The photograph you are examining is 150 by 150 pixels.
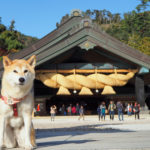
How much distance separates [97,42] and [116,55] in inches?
110

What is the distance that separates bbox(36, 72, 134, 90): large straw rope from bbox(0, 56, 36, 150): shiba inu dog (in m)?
25.7

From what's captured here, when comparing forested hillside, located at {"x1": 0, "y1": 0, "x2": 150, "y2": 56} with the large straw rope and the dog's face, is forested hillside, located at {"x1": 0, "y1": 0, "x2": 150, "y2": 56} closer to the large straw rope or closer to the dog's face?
the large straw rope

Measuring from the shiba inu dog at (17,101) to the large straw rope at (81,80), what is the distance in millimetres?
25748

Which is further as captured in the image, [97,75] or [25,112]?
[97,75]

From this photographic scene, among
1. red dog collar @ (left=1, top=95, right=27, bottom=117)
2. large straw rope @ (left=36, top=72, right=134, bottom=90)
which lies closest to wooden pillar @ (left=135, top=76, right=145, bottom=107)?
large straw rope @ (left=36, top=72, right=134, bottom=90)

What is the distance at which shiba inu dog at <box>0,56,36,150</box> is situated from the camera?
311 inches

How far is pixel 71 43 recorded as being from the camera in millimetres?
32156

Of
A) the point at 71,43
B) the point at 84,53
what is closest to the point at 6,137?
the point at 71,43

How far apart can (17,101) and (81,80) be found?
87.4ft

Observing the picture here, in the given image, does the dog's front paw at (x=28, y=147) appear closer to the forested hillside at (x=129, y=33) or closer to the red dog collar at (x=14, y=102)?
the red dog collar at (x=14, y=102)

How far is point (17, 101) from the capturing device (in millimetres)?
7953

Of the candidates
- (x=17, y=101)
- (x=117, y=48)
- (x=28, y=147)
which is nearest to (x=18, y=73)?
(x=17, y=101)

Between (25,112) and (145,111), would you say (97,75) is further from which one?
(25,112)

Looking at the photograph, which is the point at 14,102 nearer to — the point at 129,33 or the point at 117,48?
the point at 117,48
